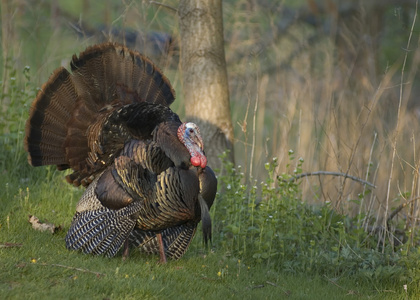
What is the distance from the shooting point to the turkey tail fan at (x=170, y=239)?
578 centimetres

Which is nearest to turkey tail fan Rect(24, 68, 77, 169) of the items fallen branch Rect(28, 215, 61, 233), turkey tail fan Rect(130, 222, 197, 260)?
fallen branch Rect(28, 215, 61, 233)

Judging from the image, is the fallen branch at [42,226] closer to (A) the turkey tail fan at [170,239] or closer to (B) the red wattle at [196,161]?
(A) the turkey tail fan at [170,239]

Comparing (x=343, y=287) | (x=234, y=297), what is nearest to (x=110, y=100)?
(x=234, y=297)

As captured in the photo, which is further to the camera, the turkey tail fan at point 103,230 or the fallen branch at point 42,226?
the fallen branch at point 42,226

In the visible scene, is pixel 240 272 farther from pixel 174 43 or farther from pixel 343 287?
pixel 174 43

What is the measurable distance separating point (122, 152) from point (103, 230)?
29.1 inches

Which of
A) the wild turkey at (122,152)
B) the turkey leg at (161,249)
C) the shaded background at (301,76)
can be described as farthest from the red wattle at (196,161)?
the shaded background at (301,76)

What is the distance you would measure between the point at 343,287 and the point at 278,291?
668 mm

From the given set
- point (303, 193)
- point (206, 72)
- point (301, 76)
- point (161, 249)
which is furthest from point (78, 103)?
point (301, 76)

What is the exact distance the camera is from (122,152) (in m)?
5.67

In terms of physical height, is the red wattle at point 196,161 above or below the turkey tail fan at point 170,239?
above

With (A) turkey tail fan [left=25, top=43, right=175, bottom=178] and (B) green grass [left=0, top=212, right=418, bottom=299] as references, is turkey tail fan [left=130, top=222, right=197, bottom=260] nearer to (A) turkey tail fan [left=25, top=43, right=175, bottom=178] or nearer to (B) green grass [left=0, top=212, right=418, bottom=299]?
(B) green grass [left=0, top=212, right=418, bottom=299]

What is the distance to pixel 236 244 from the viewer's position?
21.0 feet

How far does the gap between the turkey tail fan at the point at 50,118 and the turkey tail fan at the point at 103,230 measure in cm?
92
